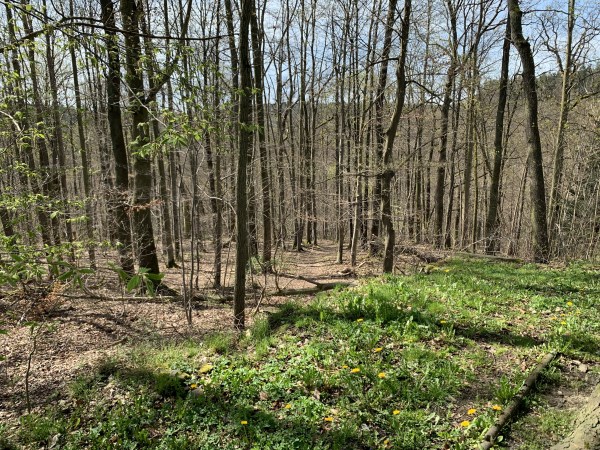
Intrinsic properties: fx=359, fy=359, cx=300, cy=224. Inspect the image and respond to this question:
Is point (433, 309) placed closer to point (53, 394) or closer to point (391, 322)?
point (391, 322)

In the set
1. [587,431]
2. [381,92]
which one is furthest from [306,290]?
[587,431]

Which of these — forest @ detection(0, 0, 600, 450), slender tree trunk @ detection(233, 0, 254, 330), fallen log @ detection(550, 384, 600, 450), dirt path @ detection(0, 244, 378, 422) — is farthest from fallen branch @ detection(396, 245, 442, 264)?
fallen log @ detection(550, 384, 600, 450)

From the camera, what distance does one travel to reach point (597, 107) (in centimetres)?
1205

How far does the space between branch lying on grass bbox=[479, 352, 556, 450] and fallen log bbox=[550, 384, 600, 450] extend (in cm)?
44

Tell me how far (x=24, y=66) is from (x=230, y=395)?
13.9 m

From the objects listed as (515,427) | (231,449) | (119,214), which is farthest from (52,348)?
(515,427)

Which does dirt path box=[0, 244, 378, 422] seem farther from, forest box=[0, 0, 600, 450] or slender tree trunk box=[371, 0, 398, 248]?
slender tree trunk box=[371, 0, 398, 248]

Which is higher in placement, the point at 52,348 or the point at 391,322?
the point at 391,322

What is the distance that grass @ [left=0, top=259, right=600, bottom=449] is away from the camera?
3322mm

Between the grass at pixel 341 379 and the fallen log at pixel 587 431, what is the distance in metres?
0.55

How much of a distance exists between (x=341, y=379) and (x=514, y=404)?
5.40 ft

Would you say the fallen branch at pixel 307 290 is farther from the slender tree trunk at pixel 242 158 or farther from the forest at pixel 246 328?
the slender tree trunk at pixel 242 158

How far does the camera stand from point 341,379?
3963 mm

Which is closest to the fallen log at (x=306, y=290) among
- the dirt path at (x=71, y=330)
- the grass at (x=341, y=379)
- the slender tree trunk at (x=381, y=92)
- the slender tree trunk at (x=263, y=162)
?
the dirt path at (x=71, y=330)
